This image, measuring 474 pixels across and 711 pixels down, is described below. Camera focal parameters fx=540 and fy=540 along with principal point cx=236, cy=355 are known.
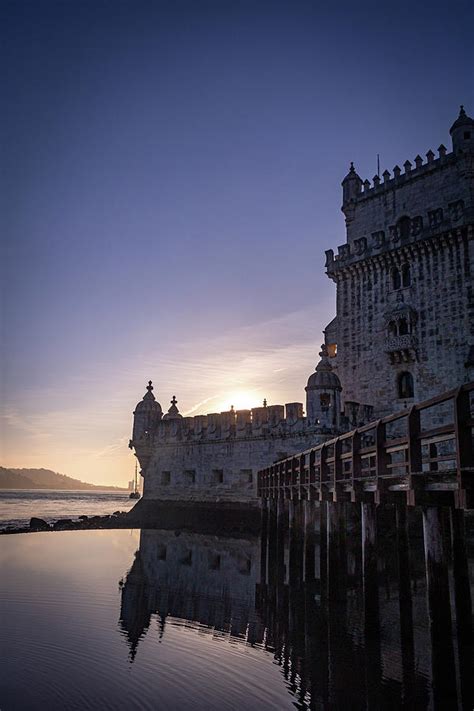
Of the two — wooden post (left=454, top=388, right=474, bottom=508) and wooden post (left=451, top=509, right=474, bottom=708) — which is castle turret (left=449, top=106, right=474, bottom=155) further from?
wooden post (left=454, top=388, right=474, bottom=508)

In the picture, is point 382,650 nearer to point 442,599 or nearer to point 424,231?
point 442,599

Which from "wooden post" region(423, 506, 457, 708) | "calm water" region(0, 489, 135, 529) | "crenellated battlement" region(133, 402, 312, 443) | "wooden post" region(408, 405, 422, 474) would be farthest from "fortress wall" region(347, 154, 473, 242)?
"calm water" region(0, 489, 135, 529)

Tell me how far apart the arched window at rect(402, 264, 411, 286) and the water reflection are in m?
14.5

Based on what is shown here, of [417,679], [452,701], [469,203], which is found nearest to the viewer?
[452,701]

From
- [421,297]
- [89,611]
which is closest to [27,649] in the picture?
[89,611]

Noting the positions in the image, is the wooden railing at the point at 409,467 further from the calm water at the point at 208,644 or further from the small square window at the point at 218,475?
the small square window at the point at 218,475

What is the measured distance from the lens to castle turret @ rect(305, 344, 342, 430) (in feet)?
82.5

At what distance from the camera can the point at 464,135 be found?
28438mm

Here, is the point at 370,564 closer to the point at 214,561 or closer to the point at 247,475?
the point at 214,561

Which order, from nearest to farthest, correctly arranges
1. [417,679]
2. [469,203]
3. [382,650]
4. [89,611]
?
[417,679]
[382,650]
[89,611]
[469,203]

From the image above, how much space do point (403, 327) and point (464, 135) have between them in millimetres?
10569

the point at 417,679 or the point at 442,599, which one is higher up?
the point at 442,599

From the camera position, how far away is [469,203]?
2741 centimetres

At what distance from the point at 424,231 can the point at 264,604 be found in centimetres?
2223
